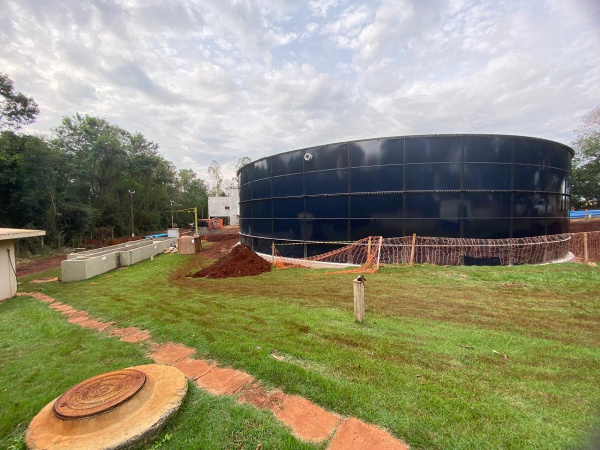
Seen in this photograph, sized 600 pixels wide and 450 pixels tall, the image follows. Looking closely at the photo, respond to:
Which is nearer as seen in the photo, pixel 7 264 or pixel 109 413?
pixel 109 413

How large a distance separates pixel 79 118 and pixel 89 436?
113 ft

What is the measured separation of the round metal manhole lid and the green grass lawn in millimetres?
403

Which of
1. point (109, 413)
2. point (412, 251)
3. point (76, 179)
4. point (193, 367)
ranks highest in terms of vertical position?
point (76, 179)

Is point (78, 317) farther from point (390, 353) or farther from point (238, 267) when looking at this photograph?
point (390, 353)

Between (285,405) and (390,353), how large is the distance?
5.10 ft

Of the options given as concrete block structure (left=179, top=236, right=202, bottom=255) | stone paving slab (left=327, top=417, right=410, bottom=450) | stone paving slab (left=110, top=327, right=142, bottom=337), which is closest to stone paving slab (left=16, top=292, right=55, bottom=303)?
stone paving slab (left=110, top=327, right=142, bottom=337)

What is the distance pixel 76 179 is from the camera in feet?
83.8

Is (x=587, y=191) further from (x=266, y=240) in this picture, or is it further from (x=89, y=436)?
(x=89, y=436)

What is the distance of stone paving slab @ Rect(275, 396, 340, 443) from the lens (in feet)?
6.78

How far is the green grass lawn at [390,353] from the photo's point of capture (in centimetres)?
213

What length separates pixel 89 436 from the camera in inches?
80.8

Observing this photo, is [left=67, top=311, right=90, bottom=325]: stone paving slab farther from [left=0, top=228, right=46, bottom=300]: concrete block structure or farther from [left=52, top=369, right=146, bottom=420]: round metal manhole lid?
[left=0, top=228, right=46, bottom=300]: concrete block structure

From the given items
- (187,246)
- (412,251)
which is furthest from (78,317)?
(187,246)

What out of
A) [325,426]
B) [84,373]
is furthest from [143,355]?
[325,426]
